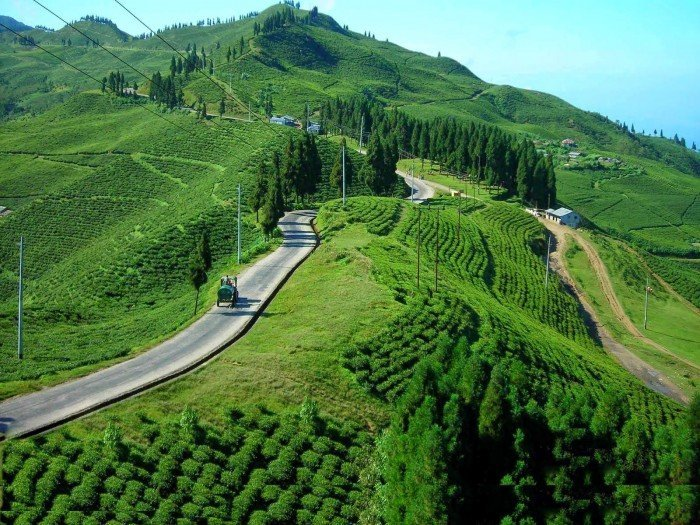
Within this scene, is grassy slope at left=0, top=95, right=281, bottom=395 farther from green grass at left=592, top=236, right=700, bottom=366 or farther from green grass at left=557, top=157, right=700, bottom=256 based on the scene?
green grass at left=557, top=157, right=700, bottom=256

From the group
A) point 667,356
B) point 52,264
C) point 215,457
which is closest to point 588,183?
point 667,356

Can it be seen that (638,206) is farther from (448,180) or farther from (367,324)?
(367,324)

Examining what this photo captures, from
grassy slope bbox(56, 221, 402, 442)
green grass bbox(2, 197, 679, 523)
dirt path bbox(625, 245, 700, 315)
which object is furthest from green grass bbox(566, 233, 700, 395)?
grassy slope bbox(56, 221, 402, 442)

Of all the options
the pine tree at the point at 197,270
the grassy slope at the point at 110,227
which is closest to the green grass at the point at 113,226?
the grassy slope at the point at 110,227

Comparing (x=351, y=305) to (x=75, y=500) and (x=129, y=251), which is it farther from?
(x=129, y=251)

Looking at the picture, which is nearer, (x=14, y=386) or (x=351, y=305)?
(x=14, y=386)
